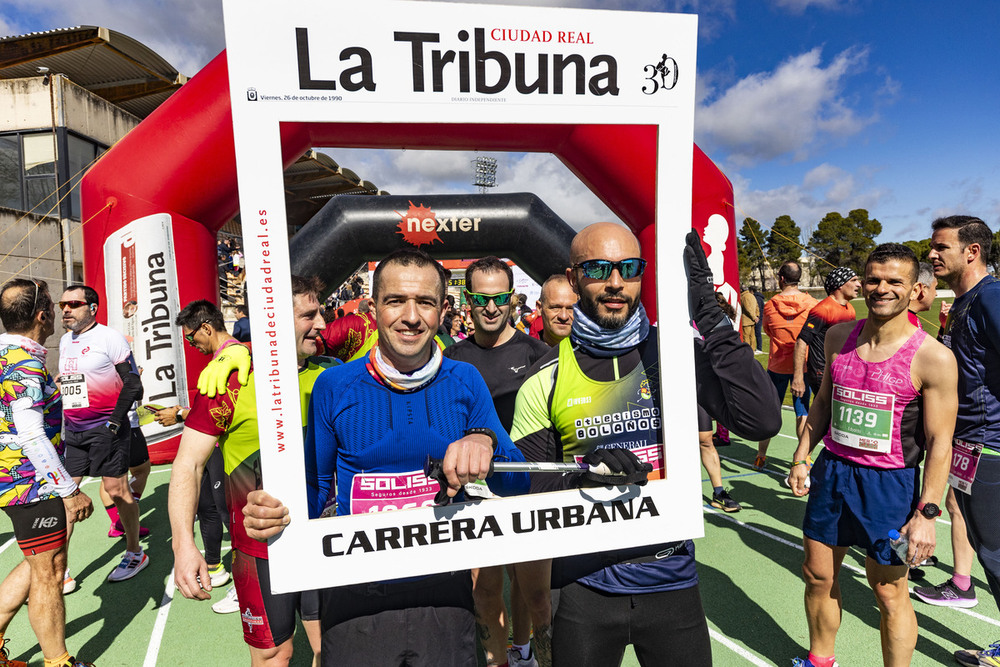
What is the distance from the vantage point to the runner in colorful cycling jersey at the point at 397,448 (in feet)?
4.98

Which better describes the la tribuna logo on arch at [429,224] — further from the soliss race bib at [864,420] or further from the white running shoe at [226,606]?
the soliss race bib at [864,420]

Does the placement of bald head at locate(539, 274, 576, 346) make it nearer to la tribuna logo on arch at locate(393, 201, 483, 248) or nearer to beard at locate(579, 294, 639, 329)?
beard at locate(579, 294, 639, 329)

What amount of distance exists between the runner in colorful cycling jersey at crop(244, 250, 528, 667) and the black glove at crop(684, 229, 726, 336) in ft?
2.27

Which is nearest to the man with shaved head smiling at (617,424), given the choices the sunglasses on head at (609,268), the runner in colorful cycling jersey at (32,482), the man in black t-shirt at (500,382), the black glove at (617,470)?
the sunglasses on head at (609,268)

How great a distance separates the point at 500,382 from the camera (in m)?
3.08

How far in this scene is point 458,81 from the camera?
1302 millimetres

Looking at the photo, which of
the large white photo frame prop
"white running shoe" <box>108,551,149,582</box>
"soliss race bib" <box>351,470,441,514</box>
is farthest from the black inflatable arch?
"soliss race bib" <box>351,470,441,514</box>

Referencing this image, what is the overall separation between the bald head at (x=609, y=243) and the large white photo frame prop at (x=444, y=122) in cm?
19

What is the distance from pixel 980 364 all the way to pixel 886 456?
3.10ft

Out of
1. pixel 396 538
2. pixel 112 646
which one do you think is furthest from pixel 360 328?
pixel 396 538

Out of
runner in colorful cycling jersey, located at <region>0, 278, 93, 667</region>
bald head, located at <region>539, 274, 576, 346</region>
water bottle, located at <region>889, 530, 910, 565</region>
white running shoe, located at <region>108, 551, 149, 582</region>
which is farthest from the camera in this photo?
white running shoe, located at <region>108, 551, 149, 582</region>

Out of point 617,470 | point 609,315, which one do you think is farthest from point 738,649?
point 609,315

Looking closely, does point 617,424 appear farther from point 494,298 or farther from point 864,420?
point 494,298

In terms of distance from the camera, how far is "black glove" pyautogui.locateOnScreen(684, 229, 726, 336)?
1.46m
